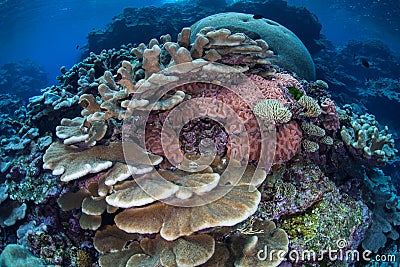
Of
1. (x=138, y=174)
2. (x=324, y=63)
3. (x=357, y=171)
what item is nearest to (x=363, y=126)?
(x=357, y=171)

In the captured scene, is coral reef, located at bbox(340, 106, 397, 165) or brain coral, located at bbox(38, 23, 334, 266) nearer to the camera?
brain coral, located at bbox(38, 23, 334, 266)

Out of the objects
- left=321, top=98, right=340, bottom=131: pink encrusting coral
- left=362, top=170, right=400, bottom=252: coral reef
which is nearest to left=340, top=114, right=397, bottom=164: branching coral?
left=321, top=98, right=340, bottom=131: pink encrusting coral

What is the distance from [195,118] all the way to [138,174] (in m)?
0.79

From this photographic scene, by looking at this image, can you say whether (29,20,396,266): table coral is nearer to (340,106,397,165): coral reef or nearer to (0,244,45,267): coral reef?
(0,244,45,267): coral reef

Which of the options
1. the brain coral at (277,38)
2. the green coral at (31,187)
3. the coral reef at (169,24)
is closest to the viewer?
the green coral at (31,187)

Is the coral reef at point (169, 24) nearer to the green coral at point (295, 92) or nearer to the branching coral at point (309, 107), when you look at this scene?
the green coral at point (295, 92)

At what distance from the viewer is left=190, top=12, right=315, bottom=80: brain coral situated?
5.62m

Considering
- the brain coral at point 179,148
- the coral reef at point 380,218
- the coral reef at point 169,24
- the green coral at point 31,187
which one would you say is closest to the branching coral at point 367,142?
the coral reef at point 380,218

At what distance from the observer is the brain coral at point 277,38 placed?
5625 millimetres

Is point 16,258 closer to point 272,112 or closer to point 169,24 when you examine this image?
point 272,112

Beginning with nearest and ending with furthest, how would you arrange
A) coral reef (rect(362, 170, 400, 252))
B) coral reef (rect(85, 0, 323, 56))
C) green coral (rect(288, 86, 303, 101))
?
green coral (rect(288, 86, 303, 101)) → coral reef (rect(362, 170, 400, 252)) → coral reef (rect(85, 0, 323, 56))

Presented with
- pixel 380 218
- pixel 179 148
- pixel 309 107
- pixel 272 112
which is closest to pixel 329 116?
pixel 309 107

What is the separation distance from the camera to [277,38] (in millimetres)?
5922

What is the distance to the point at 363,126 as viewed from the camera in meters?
3.53
